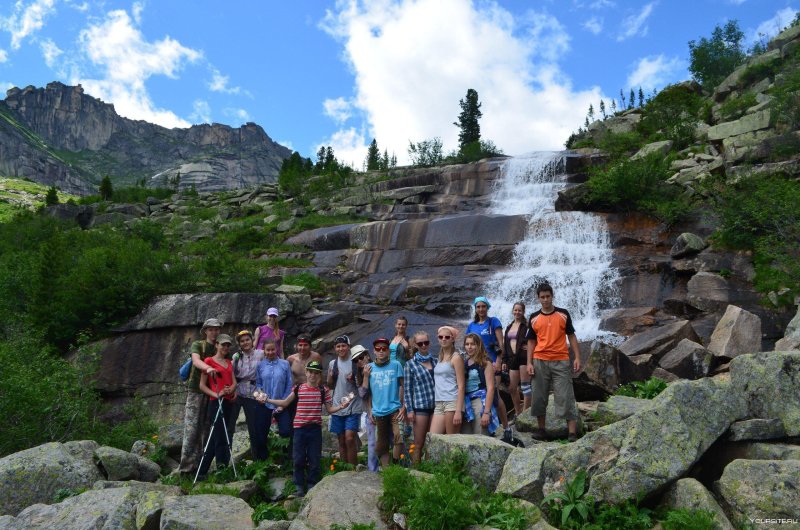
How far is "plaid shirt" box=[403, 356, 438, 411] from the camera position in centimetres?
675

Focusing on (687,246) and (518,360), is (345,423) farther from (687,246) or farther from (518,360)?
(687,246)

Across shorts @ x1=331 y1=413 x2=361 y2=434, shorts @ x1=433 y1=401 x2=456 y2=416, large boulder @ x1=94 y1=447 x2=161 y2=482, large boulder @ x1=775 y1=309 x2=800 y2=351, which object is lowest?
large boulder @ x1=94 y1=447 x2=161 y2=482

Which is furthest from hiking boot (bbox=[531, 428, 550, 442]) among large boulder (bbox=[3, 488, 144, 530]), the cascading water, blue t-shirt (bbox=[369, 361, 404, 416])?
the cascading water

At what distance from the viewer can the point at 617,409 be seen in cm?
735

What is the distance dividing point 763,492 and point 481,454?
2.64 m

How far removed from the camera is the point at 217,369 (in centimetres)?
764

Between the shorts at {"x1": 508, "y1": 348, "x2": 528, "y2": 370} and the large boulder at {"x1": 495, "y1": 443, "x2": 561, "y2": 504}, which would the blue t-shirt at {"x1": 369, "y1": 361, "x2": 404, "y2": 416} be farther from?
the shorts at {"x1": 508, "y1": 348, "x2": 528, "y2": 370}

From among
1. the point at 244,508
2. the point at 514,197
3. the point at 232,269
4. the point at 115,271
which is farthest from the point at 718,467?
the point at 514,197

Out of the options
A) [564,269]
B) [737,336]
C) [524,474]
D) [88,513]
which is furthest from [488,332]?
[564,269]

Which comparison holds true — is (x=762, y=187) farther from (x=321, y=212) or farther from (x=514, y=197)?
(x=321, y=212)

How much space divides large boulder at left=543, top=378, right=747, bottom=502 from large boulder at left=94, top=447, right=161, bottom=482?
6.35 meters

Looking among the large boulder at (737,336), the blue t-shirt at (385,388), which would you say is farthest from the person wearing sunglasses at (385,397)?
the large boulder at (737,336)

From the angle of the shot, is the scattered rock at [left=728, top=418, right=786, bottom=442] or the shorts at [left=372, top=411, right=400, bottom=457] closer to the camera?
the scattered rock at [left=728, top=418, right=786, bottom=442]

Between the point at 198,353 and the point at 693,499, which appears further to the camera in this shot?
the point at 198,353
